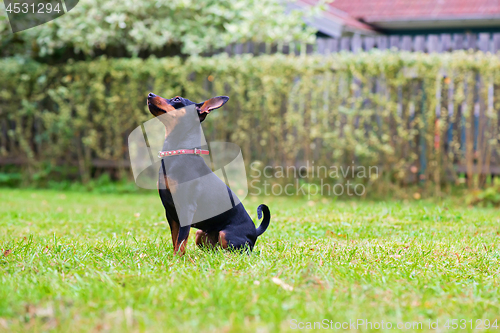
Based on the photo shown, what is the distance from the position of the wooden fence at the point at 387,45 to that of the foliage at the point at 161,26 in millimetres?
166

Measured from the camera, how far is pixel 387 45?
8328mm

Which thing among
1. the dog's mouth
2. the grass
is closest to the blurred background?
the grass

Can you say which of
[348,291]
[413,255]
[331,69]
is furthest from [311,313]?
[331,69]

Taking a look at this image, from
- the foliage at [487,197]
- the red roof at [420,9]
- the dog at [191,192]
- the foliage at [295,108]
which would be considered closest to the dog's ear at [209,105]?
the dog at [191,192]

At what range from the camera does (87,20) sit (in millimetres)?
9000

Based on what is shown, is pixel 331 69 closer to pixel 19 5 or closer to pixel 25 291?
pixel 19 5

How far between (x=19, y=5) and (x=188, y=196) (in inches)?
295

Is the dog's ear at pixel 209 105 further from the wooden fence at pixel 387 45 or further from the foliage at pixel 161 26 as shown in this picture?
the foliage at pixel 161 26

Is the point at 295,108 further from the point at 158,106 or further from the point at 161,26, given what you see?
the point at 158,106

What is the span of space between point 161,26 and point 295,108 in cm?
306

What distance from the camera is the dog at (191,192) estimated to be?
3.26 meters

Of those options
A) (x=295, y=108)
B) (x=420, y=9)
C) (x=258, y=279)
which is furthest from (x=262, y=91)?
(x=258, y=279)

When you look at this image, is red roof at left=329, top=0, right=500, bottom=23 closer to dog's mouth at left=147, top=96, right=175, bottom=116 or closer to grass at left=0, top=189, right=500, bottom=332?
grass at left=0, top=189, right=500, bottom=332

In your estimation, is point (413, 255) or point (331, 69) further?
point (331, 69)
